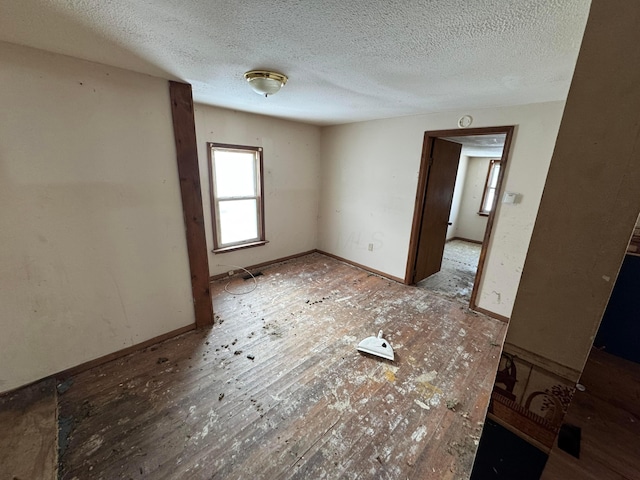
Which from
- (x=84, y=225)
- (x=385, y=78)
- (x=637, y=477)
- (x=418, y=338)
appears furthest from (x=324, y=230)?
(x=637, y=477)

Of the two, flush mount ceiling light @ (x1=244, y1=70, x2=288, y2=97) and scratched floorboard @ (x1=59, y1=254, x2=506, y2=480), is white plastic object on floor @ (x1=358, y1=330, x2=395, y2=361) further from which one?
flush mount ceiling light @ (x1=244, y1=70, x2=288, y2=97)

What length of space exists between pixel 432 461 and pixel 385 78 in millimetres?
2489

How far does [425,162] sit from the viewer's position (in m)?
3.13

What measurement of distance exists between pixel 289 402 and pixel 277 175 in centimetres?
305

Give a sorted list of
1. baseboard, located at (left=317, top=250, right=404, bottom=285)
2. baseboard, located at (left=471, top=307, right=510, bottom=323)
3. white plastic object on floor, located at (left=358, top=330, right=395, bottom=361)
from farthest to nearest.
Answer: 1. baseboard, located at (left=317, top=250, right=404, bottom=285)
2. baseboard, located at (left=471, top=307, right=510, bottom=323)
3. white plastic object on floor, located at (left=358, top=330, right=395, bottom=361)

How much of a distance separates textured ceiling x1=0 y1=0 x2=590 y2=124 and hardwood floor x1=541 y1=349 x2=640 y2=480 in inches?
52.6

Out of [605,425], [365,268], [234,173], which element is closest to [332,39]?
[605,425]

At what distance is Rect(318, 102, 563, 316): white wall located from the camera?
2.40 m

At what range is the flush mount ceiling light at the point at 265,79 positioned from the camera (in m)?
1.79

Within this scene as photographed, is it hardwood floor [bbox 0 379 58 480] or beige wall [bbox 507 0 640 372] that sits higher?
beige wall [bbox 507 0 640 372]

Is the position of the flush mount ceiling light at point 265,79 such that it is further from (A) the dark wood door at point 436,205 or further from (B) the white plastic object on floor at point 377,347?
(B) the white plastic object on floor at point 377,347

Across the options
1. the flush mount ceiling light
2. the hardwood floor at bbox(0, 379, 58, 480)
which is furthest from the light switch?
the hardwood floor at bbox(0, 379, 58, 480)

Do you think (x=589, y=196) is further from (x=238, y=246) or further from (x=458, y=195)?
(x=458, y=195)

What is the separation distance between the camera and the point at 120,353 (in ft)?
6.79
